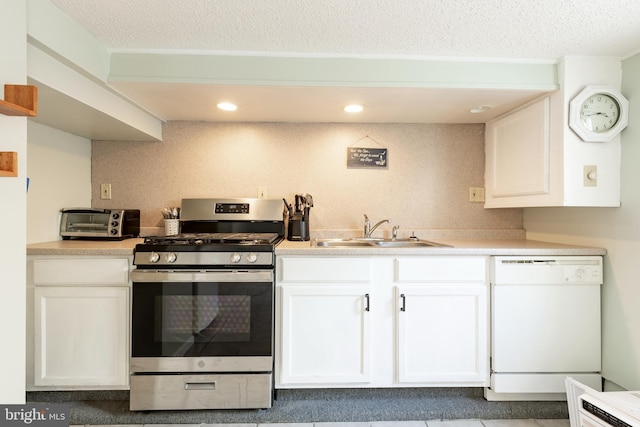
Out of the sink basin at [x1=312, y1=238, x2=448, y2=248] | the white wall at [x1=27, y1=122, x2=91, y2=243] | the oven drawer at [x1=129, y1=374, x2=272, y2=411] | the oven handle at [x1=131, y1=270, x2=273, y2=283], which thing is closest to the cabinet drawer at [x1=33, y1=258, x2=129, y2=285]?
the oven handle at [x1=131, y1=270, x2=273, y2=283]

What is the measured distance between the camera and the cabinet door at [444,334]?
69.6 inches

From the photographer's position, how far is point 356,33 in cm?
153

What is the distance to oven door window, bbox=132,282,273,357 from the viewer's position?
1692 mm

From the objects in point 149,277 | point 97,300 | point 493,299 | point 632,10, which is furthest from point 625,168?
point 97,300

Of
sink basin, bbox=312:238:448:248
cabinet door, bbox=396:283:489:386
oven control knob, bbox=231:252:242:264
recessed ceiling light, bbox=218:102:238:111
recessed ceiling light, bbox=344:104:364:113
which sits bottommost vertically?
cabinet door, bbox=396:283:489:386

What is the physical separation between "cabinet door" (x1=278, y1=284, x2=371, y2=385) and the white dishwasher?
739 millimetres

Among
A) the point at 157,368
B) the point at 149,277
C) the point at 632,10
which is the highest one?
the point at 632,10

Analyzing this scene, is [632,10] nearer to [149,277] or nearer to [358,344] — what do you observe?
[358,344]

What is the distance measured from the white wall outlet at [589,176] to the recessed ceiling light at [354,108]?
128cm

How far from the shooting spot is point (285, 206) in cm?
235

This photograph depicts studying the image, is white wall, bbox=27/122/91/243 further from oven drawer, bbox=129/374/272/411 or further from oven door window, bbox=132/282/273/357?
oven drawer, bbox=129/374/272/411

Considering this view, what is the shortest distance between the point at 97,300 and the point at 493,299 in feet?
7.03

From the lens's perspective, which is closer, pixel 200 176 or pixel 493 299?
pixel 493 299

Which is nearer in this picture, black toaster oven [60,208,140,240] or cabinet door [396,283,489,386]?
cabinet door [396,283,489,386]
